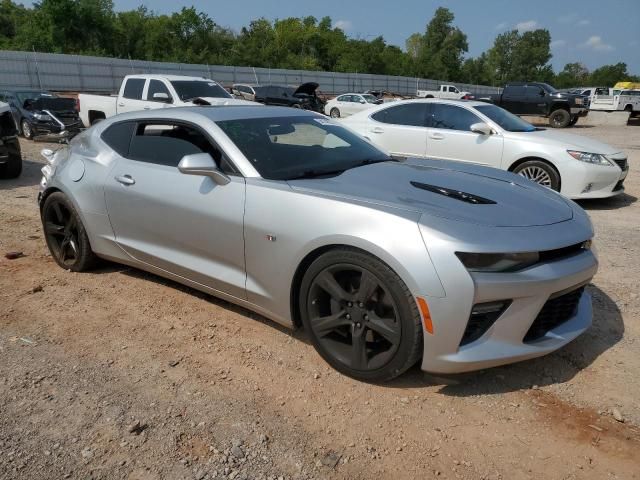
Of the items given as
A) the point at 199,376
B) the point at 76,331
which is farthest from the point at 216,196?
the point at 76,331

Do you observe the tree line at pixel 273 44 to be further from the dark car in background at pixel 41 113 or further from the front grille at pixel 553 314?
the front grille at pixel 553 314

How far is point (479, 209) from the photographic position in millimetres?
2818

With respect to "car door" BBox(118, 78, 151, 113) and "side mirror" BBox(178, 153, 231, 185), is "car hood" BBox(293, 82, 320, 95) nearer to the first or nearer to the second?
"car door" BBox(118, 78, 151, 113)

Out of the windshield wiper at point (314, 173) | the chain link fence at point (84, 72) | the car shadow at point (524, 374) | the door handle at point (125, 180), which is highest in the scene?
the chain link fence at point (84, 72)

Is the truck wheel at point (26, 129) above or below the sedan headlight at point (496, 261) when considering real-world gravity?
below

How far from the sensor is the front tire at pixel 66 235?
4.30m

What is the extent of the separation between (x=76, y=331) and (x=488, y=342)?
2.67 metres

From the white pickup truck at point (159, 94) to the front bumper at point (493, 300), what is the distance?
945 cm

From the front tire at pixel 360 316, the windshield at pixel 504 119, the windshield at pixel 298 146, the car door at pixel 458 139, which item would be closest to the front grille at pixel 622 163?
the windshield at pixel 504 119

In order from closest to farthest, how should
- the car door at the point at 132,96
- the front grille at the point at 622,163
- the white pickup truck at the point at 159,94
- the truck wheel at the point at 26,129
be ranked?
1. the front grille at the point at 622,163
2. the white pickup truck at the point at 159,94
3. the car door at the point at 132,96
4. the truck wheel at the point at 26,129

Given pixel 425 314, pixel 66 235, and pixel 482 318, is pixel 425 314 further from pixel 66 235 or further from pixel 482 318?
pixel 66 235

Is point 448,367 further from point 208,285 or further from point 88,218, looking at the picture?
point 88,218

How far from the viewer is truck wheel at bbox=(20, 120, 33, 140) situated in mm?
14277

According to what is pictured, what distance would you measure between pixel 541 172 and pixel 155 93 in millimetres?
8446
